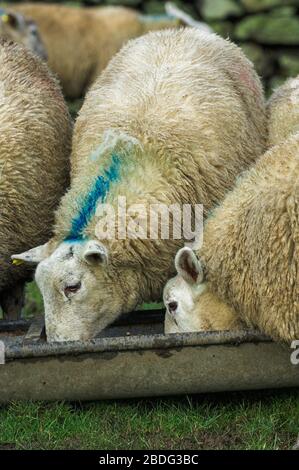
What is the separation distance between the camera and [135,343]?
181 inches

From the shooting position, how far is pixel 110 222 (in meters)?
5.00

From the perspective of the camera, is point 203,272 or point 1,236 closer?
point 203,272

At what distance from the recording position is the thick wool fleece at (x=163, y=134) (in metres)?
5.09

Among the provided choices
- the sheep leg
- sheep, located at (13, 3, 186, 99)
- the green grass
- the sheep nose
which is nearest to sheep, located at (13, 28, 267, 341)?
the sheep nose

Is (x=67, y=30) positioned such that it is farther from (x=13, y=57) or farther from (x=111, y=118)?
(x=111, y=118)

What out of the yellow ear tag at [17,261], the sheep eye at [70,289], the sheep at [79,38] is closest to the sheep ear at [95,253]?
the sheep eye at [70,289]

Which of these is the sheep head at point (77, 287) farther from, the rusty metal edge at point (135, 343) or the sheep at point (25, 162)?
the sheep at point (25, 162)

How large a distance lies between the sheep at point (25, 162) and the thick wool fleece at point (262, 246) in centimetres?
114

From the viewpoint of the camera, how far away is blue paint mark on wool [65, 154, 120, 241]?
505 centimetres

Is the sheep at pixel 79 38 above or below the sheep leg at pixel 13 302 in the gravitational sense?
above

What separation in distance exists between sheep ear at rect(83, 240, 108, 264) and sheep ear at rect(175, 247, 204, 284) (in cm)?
37
